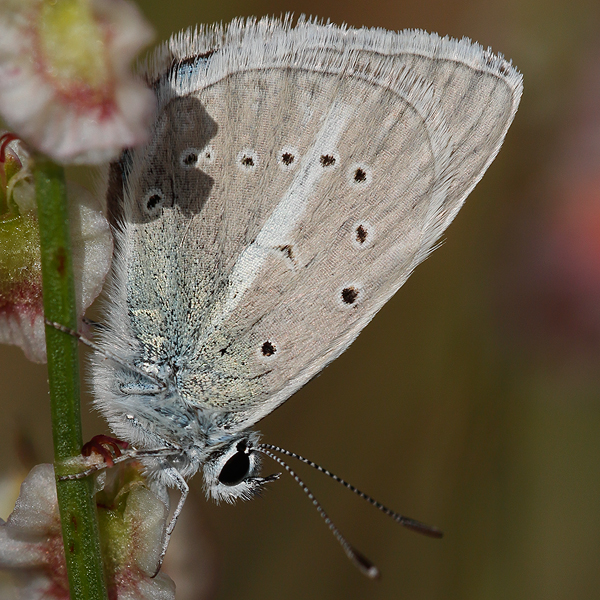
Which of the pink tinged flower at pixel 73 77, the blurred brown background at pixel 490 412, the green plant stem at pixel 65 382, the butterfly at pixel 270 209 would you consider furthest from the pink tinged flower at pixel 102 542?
the blurred brown background at pixel 490 412

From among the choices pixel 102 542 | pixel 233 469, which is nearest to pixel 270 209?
pixel 233 469

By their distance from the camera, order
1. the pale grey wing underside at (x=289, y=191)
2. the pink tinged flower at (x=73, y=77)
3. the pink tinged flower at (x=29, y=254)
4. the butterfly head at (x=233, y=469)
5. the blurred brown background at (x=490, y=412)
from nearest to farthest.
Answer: the pink tinged flower at (x=73, y=77), the pink tinged flower at (x=29, y=254), the pale grey wing underside at (x=289, y=191), the butterfly head at (x=233, y=469), the blurred brown background at (x=490, y=412)

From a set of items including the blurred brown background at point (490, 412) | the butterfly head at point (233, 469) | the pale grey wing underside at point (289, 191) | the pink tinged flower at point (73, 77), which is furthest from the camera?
the blurred brown background at point (490, 412)

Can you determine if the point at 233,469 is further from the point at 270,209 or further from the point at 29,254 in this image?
the point at 29,254

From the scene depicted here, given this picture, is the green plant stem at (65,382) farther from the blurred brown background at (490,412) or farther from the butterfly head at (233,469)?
the blurred brown background at (490,412)

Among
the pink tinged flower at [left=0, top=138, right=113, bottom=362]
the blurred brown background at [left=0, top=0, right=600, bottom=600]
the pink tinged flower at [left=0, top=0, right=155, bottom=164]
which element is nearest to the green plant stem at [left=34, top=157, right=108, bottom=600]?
the pink tinged flower at [left=0, top=0, right=155, bottom=164]

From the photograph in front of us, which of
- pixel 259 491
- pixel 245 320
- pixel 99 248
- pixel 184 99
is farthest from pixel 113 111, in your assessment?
pixel 259 491

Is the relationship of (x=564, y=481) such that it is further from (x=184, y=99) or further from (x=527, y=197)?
(x=184, y=99)
